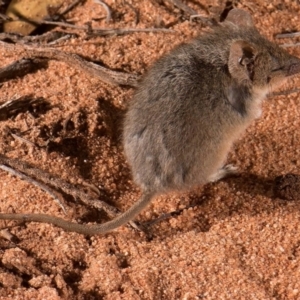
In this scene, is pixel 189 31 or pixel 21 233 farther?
pixel 189 31

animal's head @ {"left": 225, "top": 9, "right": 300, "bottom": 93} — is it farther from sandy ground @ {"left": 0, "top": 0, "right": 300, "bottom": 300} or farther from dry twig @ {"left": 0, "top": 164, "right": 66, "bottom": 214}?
dry twig @ {"left": 0, "top": 164, "right": 66, "bottom": 214}

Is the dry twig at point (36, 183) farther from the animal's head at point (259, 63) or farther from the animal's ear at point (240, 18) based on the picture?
the animal's ear at point (240, 18)

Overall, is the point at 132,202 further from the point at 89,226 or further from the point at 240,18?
the point at 240,18

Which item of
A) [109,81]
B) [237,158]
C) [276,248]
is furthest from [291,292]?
[109,81]

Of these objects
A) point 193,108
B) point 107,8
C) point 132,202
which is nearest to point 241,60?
point 193,108

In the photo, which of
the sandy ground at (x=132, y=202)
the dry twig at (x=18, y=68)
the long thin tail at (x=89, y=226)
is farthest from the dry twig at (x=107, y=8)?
the long thin tail at (x=89, y=226)

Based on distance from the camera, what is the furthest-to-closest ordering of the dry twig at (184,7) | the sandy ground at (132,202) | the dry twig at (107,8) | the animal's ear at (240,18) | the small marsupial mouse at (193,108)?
the dry twig at (184,7) → the dry twig at (107,8) → the animal's ear at (240,18) → the small marsupial mouse at (193,108) → the sandy ground at (132,202)

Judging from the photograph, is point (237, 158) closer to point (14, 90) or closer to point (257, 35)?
point (257, 35)

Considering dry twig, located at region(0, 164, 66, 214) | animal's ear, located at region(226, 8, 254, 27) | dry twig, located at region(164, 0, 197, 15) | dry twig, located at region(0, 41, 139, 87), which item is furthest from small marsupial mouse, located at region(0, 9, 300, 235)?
dry twig, located at region(164, 0, 197, 15)
